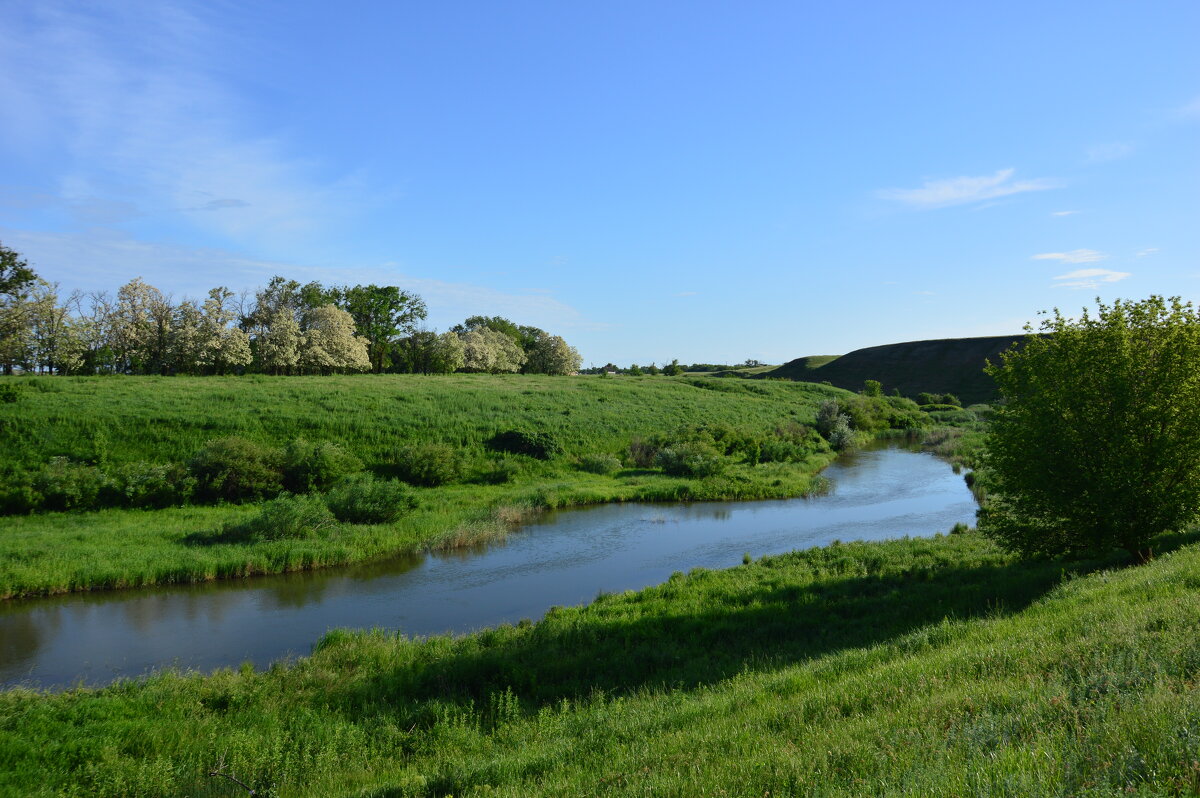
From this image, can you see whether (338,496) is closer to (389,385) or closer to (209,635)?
(209,635)

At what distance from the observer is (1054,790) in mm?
4047

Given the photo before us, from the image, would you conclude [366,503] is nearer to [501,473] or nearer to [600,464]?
[501,473]

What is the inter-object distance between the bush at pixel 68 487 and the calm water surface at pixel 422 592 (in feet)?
26.2

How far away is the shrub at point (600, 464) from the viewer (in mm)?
37281

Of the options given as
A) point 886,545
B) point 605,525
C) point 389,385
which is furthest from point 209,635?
point 389,385

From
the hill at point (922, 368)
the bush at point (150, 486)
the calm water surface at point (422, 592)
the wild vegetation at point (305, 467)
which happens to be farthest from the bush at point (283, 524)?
the hill at point (922, 368)

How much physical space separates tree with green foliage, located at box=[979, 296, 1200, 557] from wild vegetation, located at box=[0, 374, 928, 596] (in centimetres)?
1700

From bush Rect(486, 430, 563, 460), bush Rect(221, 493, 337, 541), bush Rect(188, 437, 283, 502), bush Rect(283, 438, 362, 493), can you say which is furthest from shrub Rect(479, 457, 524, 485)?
bush Rect(221, 493, 337, 541)

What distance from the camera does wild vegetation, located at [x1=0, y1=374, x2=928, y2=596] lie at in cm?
2031

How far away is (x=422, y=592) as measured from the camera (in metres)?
18.4

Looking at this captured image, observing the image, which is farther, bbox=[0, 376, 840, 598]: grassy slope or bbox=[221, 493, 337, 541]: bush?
bbox=[221, 493, 337, 541]: bush

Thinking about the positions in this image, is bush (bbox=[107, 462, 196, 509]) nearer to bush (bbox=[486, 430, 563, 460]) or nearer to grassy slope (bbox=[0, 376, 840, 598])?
grassy slope (bbox=[0, 376, 840, 598])

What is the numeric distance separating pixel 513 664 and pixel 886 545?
1311cm

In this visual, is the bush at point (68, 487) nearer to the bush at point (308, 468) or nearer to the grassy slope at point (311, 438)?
the grassy slope at point (311, 438)
